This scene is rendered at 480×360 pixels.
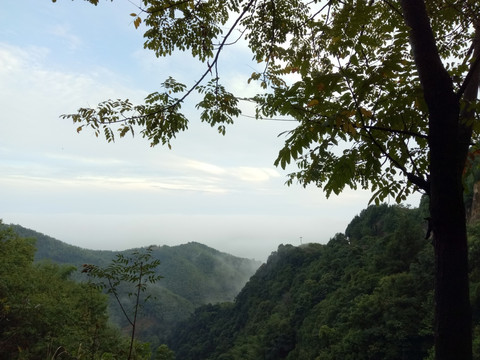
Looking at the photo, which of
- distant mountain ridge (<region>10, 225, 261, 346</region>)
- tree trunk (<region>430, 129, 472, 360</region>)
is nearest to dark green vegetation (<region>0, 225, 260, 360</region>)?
distant mountain ridge (<region>10, 225, 261, 346</region>)

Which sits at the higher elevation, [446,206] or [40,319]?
[446,206]

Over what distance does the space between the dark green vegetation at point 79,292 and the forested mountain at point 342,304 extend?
62.3 ft

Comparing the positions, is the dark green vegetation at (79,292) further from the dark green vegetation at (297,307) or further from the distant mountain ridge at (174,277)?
the dark green vegetation at (297,307)

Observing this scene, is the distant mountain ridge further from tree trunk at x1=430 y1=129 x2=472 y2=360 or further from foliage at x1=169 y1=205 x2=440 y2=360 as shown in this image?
tree trunk at x1=430 y1=129 x2=472 y2=360

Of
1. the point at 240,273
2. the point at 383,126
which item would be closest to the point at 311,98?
the point at 383,126

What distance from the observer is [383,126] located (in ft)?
7.97

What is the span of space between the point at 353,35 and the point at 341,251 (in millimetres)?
58003

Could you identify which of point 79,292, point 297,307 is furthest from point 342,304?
point 79,292

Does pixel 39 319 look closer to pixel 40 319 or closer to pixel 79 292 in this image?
pixel 40 319

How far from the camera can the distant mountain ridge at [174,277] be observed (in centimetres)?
11812

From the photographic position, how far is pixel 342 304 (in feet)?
123

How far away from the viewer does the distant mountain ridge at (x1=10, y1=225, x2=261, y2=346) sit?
11812 cm

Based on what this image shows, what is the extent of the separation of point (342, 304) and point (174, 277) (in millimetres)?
135365

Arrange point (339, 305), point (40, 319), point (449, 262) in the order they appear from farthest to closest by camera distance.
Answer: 1. point (339, 305)
2. point (40, 319)
3. point (449, 262)
